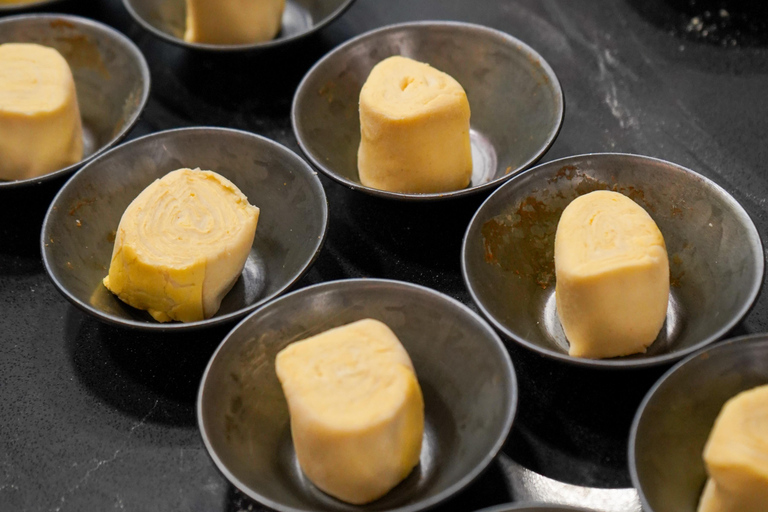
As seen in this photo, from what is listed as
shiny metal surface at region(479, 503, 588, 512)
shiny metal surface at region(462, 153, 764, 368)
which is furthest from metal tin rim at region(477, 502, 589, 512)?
shiny metal surface at region(462, 153, 764, 368)

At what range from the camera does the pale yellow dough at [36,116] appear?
4.67 ft

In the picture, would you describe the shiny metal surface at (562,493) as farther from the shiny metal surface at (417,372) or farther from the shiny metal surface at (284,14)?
the shiny metal surface at (284,14)

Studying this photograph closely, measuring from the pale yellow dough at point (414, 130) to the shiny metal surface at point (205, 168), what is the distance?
0.15m

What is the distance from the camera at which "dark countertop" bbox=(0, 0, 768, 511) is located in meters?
1.08

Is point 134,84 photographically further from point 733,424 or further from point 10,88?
point 733,424

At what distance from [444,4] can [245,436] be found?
1.34 meters

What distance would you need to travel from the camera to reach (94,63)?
1722 mm

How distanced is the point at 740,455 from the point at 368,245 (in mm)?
747

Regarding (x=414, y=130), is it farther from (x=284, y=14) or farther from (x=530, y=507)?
(x=284, y=14)

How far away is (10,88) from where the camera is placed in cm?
147

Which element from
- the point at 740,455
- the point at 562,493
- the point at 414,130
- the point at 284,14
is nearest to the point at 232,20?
the point at 284,14

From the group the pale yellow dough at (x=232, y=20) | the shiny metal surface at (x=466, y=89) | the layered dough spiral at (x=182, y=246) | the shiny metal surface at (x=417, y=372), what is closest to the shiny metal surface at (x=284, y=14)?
the pale yellow dough at (x=232, y=20)

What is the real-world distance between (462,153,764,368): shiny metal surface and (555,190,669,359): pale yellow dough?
5 cm

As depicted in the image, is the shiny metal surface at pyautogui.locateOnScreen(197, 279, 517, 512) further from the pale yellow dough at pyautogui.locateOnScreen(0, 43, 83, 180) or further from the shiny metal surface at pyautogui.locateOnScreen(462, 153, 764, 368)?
the pale yellow dough at pyautogui.locateOnScreen(0, 43, 83, 180)
